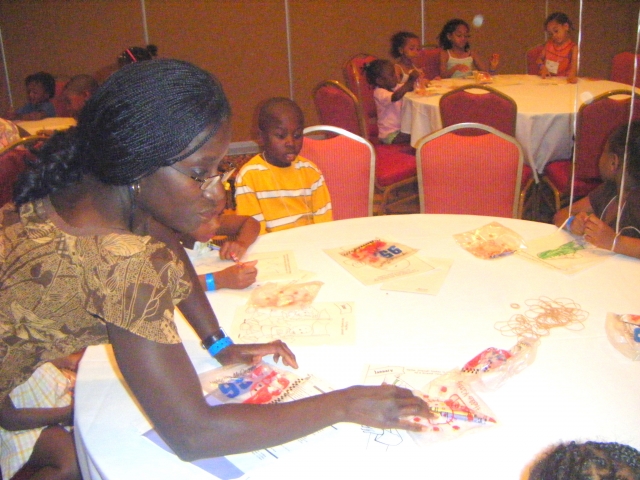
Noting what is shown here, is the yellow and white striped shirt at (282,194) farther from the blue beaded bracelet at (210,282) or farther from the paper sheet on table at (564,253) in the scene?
the paper sheet on table at (564,253)

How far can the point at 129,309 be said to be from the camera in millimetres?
978

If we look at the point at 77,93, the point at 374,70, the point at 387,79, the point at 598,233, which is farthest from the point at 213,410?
the point at 374,70

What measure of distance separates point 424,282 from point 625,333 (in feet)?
1.84

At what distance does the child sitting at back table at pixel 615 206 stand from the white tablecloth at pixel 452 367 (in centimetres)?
6

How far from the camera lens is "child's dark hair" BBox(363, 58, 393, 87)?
16.9ft

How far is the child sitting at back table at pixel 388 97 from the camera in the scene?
4828 millimetres

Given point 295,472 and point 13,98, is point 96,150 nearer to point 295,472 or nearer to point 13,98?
point 295,472

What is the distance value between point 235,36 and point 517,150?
497 centimetres

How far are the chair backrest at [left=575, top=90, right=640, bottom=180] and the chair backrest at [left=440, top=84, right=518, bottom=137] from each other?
0.39 m

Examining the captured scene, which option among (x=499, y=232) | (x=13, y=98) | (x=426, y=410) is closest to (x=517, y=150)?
(x=499, y=232)

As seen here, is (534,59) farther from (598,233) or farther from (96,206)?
(96,206)

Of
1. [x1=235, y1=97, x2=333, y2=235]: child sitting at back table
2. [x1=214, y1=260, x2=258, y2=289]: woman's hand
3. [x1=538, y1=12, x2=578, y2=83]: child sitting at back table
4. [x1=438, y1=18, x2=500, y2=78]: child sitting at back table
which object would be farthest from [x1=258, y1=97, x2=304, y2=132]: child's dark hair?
[x1=438, y1=18, x2=500, y2=78]: child sitting at back table

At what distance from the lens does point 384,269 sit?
1828 millimetres

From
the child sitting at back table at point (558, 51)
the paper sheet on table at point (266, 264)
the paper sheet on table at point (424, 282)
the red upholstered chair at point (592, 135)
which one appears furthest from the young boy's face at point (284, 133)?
the child sitting at back table at point (558, 51)
